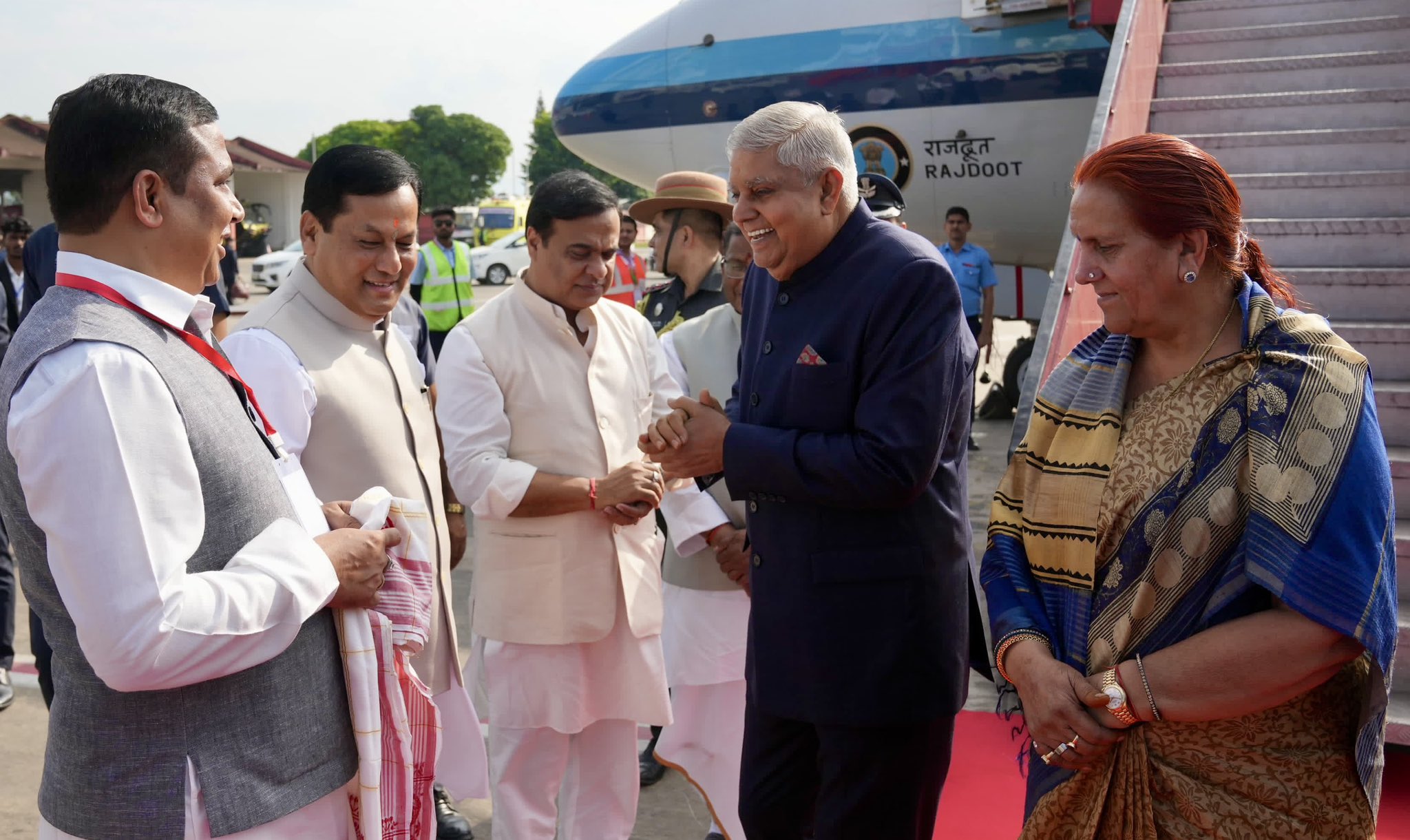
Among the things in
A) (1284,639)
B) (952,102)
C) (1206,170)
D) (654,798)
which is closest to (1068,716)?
(1284,639)

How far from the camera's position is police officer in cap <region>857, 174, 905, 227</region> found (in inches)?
145

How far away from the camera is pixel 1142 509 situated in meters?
1.84

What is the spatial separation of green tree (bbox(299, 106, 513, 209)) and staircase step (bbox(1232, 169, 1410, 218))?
3048 inches

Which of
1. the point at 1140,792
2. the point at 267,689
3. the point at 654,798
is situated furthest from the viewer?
the point at 654,798

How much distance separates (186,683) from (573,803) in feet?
6.13

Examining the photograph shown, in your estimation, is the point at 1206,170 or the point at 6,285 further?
the point at 6,285

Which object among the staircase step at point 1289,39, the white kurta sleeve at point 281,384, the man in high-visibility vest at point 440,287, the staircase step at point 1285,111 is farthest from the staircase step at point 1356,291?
the man in high-visibility vest at point 440,287

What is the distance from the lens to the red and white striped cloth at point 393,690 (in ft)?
5.82

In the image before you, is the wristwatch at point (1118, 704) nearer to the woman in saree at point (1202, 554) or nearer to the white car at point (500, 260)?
the woman in saree at point (1202, 554)

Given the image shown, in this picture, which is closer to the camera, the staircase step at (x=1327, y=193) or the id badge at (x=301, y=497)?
the id badge at (x=301, y=497)

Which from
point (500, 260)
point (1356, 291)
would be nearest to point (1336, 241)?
point (1356, 291)

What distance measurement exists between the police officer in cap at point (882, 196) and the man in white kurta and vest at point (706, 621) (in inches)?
18.9

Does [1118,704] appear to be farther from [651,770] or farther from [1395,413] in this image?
[1395,413]

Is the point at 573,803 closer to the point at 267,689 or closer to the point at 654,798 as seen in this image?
the point at 654,798
